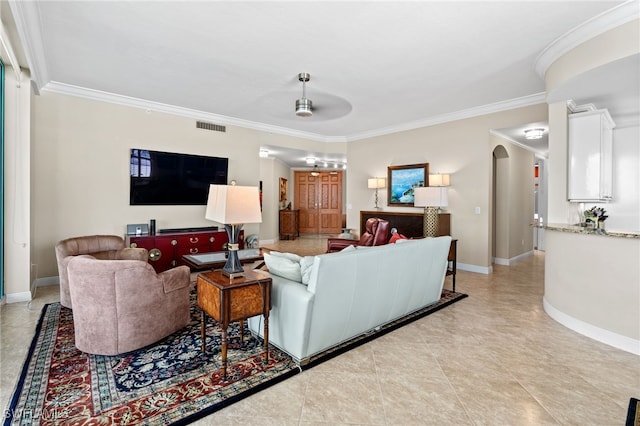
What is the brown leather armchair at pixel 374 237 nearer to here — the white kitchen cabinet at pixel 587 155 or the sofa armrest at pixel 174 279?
the white kitchen cabinet at pixel 587 155

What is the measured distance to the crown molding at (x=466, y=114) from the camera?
4.61 metres

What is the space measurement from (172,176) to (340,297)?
4.11 metres

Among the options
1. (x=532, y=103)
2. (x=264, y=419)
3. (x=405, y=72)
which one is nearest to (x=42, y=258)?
(x=264, y=419)

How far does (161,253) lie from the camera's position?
15.8 feet

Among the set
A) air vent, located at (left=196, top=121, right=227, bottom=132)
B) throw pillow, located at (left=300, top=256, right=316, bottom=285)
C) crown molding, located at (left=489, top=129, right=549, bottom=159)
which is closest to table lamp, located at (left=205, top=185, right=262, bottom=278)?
throw pillow, located at (left=300, top=256, right=316, bottom=285)

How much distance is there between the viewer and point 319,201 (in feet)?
35.4

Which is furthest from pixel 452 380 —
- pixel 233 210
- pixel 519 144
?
pixel 519 144

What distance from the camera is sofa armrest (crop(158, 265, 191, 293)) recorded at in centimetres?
258

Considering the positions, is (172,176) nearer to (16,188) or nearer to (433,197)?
(16,188)

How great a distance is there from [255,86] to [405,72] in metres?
1.98

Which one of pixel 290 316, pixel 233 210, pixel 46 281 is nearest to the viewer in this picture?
pixel 233 210

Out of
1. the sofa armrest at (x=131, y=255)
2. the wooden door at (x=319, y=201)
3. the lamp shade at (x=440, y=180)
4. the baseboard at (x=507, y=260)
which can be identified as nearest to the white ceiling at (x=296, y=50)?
the lamp shade at (x=440, y=180)

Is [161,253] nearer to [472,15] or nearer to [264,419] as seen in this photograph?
[264,419]

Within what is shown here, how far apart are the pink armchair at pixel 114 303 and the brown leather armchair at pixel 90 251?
123 cm
